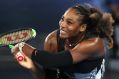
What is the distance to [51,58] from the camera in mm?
2471

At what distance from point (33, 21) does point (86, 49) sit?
15.6 ft

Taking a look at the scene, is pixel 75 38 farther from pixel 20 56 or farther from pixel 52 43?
pixel 20 56

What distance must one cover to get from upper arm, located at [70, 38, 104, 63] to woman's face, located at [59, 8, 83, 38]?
0.08m

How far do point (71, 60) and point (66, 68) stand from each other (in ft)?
0.29

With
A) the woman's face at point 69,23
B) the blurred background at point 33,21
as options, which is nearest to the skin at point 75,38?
the woman's face at point 69,23

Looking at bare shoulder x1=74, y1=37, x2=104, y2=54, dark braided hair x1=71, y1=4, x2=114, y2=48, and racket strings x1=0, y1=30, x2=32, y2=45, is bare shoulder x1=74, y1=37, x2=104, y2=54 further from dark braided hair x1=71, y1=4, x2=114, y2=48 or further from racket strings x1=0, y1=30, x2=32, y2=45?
racket strings x1=0, y1=30, x2=32, y2=45

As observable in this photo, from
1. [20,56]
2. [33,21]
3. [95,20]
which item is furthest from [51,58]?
[33,21]

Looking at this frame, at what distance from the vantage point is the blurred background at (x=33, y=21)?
6.06m

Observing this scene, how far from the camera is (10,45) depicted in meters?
2.49

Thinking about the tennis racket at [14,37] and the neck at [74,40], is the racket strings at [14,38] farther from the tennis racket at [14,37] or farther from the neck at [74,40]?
the neck at [74,40]

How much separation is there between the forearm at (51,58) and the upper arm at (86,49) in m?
0.04

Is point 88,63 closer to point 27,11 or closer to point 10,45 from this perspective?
point 10,45

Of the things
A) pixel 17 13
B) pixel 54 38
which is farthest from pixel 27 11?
pixel 54 38

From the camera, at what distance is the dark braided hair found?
2564mm
